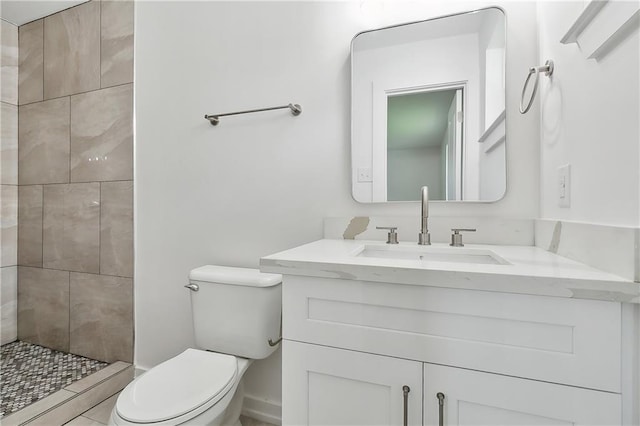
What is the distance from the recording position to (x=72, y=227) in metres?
2.01

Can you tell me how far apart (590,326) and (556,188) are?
55cm

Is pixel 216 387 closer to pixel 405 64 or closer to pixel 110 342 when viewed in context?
pixel 110 342

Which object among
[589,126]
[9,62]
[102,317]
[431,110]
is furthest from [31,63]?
[589,126]

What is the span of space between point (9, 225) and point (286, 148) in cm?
209

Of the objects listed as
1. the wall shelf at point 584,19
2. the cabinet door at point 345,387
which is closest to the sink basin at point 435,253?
the cabinet door at point 345,387

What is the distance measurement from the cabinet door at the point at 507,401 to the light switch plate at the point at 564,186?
0.55 metres

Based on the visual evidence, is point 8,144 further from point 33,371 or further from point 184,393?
point 184,393

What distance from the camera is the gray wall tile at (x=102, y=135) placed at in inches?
72.9

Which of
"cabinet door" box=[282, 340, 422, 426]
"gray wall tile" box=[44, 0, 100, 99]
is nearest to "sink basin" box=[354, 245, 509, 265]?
"cabinet door" box=[282, 340, 422, 426]

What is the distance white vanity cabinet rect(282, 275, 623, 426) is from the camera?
0.65 metres

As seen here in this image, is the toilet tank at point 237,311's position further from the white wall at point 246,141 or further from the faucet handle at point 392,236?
the faucet handle at point 392,236

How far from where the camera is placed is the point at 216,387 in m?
1.13

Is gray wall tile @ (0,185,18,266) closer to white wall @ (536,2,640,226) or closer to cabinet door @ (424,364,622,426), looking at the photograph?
cabinet door @ (424,364,622,426)

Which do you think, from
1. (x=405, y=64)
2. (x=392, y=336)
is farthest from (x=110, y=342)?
(x=405, y=64)
